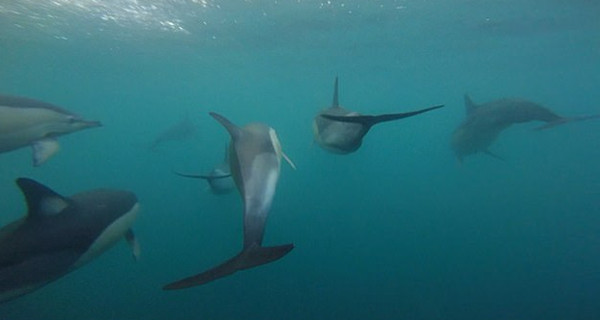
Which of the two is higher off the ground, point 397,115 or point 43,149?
point 397,115

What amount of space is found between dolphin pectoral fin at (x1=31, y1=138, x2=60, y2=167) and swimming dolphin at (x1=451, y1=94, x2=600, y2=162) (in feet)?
35.0

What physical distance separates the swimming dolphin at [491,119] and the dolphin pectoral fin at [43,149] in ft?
35.0

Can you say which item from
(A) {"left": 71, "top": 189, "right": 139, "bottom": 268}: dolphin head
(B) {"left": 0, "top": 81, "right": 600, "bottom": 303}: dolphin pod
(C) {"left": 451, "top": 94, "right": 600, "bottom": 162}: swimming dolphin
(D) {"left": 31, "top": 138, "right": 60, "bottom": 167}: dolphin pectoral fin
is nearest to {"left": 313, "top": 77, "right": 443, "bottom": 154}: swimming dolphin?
(B) {"left": 0, "top": 81, "right": 600, "bottom": 303}: dolphin pod

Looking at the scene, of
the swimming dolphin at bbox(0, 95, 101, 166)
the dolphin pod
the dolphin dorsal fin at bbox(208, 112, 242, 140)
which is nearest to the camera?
the dolphin pod

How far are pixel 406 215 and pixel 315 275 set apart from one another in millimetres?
6683

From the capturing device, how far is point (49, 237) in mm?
4180

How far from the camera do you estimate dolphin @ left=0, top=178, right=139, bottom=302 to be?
12.6 ft

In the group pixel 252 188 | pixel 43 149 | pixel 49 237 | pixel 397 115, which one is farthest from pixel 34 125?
pixel 397 115

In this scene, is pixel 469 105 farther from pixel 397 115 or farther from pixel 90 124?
pixel 90 124

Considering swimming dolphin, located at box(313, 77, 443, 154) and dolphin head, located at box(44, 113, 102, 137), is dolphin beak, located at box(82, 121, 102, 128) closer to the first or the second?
dolphin head, located at box(44, 113, 102, 137)

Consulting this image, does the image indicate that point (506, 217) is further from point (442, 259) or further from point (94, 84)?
point (94, 84)

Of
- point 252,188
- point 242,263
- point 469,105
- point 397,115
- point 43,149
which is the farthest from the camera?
point 469,105

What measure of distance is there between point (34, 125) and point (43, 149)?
481 millimetres

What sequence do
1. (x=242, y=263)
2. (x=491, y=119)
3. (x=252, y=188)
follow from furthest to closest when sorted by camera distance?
(x=491, y=119) < (x=252, y=188) < (x=242, y=263)
